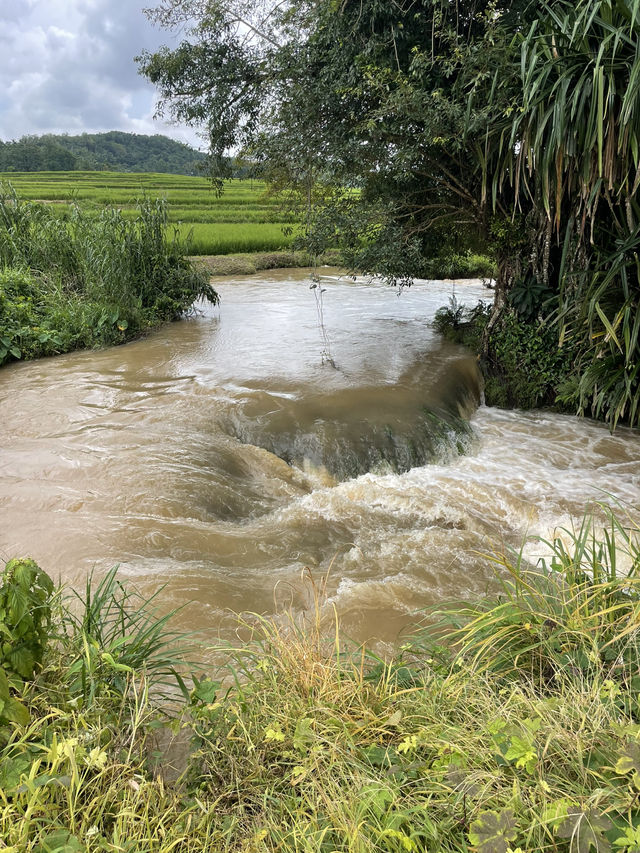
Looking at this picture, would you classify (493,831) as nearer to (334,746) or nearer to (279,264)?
(334,746)

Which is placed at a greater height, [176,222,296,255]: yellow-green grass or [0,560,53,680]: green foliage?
[176,222,296,255]: yellow-green grass

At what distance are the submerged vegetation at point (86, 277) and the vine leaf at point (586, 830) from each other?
24.1ft

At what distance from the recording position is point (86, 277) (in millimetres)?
8055

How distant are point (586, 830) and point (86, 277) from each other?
848 centimetres

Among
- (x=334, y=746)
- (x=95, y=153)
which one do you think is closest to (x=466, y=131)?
(x=334, y=746)

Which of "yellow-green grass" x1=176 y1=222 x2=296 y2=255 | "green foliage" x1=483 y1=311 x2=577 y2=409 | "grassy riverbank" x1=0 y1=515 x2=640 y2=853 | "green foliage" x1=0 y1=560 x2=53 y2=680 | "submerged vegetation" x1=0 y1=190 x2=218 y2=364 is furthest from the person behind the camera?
"yellow-green grass" x1=176 y1=222 x2=296 y2=255

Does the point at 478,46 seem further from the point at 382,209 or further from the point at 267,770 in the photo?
the point at 267,770

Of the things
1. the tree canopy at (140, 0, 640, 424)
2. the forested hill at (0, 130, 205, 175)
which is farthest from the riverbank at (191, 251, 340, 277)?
the forested hill at (0, 130, 205, 175)

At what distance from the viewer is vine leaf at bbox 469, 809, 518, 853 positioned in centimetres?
126

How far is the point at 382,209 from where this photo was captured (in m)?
5.94

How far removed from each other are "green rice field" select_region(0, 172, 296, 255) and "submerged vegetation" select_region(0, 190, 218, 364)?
0.63 meters

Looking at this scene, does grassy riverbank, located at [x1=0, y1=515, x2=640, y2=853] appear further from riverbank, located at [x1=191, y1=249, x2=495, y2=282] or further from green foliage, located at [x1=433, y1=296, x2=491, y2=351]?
riverbank, located at [x1=191, y1=249, x2=495, y2=282]

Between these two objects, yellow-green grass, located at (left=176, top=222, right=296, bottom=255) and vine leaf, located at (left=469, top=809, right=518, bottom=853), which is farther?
yellow-green grass, located at (left=176, top=222, right=296, bottom=255)

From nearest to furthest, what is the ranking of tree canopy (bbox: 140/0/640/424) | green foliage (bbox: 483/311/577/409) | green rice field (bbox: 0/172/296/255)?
tree canopy (bbox: 140/0/640/424) < green foliage (bbox: 483/311/577/409) < green rice field (bbox: 0/172/296/255)
